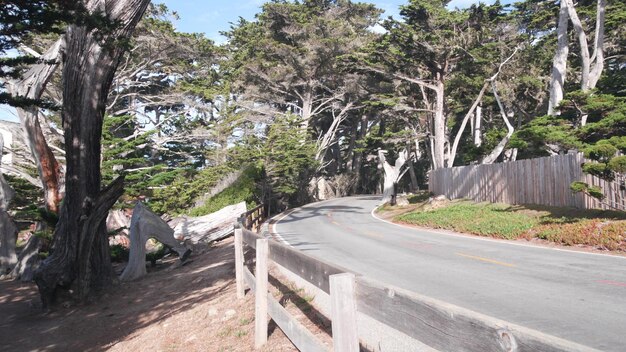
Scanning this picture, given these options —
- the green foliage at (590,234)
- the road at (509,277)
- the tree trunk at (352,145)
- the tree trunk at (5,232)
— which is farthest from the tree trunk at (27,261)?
the tree trunk at (352,145)

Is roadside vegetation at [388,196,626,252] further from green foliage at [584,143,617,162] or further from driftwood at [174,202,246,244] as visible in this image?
driftwood at [174,202,246,244]

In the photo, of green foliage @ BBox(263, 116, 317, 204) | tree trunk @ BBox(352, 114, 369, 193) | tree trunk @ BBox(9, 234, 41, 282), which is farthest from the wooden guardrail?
tree trunk @ BBox(352, 114, 369, 193)

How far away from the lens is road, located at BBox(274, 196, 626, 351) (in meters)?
5.91

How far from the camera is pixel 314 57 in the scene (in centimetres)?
3850

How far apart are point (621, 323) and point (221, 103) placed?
1329 inches

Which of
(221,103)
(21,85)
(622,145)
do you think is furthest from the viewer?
(221,103)

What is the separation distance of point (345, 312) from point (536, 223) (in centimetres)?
1519

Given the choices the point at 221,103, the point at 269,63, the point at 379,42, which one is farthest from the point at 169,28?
the point at 379,42

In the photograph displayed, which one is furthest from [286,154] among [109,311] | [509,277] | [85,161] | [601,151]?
[509,277]

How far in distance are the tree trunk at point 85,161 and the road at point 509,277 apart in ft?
18.2

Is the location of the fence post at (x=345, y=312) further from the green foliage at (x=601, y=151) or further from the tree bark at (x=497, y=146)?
the tree bark at (x=497, y=146)

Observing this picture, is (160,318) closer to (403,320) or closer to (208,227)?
(403,320)

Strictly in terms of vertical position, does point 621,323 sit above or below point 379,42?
below

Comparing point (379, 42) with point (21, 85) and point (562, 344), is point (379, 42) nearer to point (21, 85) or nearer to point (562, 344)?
point (21, 85)
